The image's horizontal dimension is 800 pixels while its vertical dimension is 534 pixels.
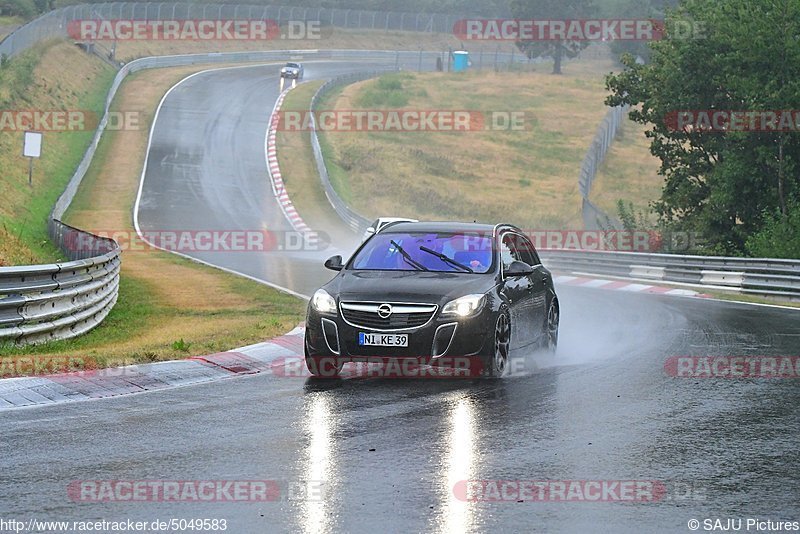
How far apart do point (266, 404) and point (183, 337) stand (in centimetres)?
558

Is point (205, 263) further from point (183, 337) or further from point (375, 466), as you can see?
point (375, 466)

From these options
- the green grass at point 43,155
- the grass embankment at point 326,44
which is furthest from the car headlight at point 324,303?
the grass embankment at point 326,44

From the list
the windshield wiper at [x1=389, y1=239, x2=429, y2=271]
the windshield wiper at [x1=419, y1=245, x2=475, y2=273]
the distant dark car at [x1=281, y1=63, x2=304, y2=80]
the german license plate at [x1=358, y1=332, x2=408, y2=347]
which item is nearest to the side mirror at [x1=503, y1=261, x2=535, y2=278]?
the windshield wiper at [x1=419, y1=245, x2=475, y2=273]

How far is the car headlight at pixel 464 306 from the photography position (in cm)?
1128

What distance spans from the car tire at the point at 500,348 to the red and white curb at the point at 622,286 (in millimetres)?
14491

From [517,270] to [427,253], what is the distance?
37.9 inches

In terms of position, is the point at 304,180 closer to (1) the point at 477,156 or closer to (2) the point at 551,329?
(1) the point at 477,156

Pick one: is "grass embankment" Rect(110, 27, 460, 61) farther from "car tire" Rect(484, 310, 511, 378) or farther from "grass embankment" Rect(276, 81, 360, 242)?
"car tire" Rect(484, 310, 511, 378)

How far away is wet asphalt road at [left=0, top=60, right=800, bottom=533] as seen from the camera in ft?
21.0

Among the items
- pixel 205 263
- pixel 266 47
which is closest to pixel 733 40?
pixel 205 263

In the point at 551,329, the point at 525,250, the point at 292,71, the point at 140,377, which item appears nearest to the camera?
the point at 140,377

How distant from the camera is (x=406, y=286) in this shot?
38.0 ft

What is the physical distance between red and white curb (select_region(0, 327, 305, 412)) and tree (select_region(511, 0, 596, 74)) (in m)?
98.4

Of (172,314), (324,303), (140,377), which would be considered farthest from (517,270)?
(172,314)
